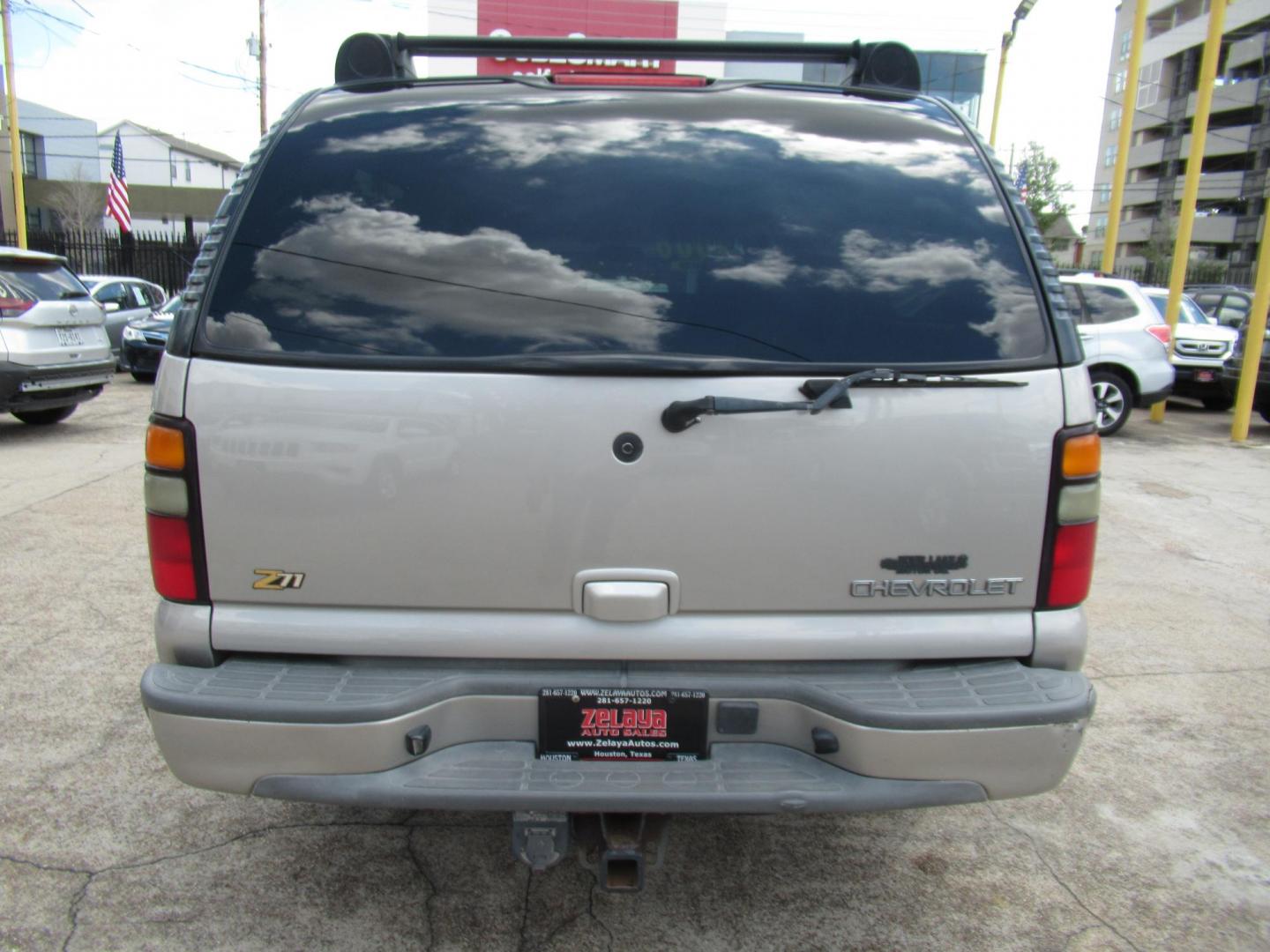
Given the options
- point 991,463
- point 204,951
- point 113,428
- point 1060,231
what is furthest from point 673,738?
point 1060,231

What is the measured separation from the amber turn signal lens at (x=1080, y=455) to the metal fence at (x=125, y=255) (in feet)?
78.7

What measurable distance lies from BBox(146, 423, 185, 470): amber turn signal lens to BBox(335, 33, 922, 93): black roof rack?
1.14 metres

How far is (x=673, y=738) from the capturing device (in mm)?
2045

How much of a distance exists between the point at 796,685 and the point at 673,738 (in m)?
0.29

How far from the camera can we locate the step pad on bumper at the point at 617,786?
6.32 feet

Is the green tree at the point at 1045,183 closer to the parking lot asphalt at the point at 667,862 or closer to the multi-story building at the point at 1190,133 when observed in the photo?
the multi-story building at the point at 1190,133

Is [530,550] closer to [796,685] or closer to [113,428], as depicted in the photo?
[796,685]

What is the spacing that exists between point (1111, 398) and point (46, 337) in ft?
36.8

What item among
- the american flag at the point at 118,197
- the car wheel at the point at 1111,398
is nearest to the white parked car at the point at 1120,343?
the car wheel at the point at 1111,398

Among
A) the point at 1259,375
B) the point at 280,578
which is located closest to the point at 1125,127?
the point at 1259,375

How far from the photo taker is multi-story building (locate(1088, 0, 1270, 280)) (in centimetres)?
5353

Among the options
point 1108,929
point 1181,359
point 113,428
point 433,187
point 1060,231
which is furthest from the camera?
point 1060,231

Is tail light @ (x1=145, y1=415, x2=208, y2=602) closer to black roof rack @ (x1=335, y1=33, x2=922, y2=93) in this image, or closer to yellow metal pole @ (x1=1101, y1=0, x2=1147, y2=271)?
black roof rack @ (x1=335, y1=33, x2=922, y2=93)

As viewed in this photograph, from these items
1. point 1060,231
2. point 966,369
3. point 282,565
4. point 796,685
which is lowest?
point 796,685
